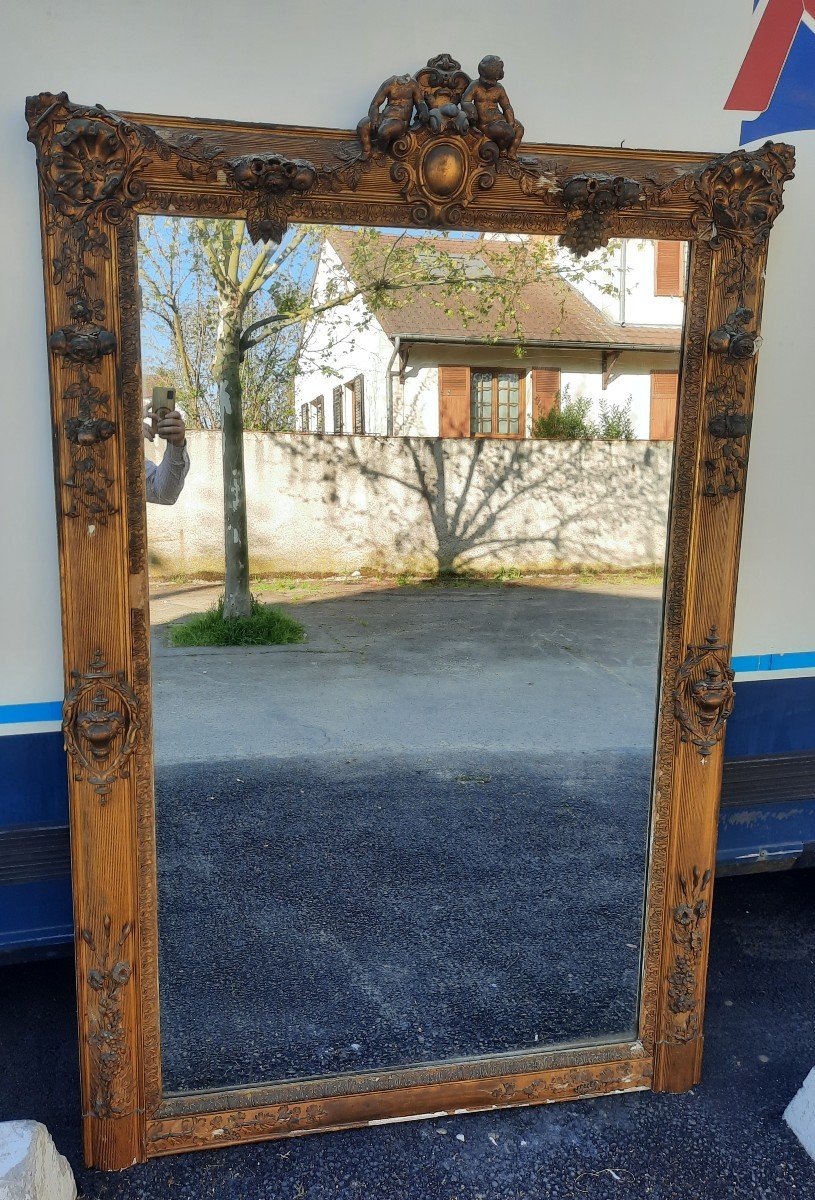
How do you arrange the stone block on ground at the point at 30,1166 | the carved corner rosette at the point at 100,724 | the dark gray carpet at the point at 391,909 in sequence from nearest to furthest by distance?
1. the stone block on ground at the point at 30,1166
2. the carved corner rosette at the point at 100,724
3. the dark gray carpet at the point at 391,909

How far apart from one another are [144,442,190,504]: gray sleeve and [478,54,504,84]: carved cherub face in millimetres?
1015

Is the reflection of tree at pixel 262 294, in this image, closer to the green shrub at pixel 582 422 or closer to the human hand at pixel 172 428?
the human hand at pixel 172 428

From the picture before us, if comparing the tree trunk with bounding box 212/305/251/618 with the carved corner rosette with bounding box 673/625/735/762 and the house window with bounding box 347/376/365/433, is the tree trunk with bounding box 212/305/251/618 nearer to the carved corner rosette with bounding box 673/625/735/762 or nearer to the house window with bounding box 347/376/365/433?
the house window with bounding box 347/376/365/433

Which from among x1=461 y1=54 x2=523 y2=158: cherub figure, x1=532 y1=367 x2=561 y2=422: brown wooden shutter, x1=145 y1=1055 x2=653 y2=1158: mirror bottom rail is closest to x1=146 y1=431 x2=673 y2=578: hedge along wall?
x1=532 y1=367 x2=561 y2=422: brown wooden shutter

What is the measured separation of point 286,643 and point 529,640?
0.80m

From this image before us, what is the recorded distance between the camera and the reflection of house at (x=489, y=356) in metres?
2.04

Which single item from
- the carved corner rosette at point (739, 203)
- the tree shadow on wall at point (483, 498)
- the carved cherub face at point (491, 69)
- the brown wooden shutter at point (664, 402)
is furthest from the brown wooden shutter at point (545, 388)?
the carved cherub face at point (491, 69)

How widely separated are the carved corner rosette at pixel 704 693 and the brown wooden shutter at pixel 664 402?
0.50 metres

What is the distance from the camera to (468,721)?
3033 millimetres

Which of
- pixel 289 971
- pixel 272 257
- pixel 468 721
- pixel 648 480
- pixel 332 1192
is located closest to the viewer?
pixel 272 257

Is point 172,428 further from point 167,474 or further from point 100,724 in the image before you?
point 100,724

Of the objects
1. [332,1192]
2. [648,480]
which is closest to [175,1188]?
[332,1192]

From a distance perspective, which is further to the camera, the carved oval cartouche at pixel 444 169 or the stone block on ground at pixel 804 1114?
the stone block on ground at pixel 804 1114

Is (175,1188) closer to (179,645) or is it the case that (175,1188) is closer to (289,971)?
(289,971)
